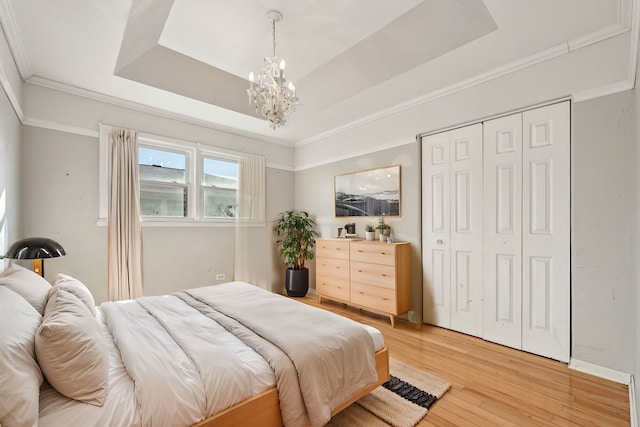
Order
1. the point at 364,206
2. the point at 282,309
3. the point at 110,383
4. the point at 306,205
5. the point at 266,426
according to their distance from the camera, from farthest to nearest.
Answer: the point at 306,205 < the point at 364,206 < the point at 282,309 < the point at 266,426 < the point at 110,383

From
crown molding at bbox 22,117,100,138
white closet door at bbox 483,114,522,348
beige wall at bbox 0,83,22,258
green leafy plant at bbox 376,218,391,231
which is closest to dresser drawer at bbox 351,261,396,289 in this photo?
green leafy plant at bbox 376,218,391,231

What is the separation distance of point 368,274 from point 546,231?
183 cm

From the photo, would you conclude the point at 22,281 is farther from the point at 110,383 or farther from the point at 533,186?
the point at 533,186

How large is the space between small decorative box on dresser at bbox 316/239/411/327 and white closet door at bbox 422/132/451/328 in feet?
0.75

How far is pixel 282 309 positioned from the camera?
84.7 inches

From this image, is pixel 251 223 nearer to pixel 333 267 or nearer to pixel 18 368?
A: pixel 333 267

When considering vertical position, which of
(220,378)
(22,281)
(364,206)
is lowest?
(220,378)

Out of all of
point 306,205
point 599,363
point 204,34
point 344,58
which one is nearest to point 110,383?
point 204,34

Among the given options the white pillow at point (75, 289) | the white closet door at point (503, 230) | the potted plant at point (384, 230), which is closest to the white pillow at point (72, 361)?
the white pillow at point (75, 289)

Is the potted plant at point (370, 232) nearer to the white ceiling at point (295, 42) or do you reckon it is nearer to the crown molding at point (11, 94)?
the white ceiling at point (295, 42)

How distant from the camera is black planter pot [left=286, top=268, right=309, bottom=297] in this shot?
457 cm

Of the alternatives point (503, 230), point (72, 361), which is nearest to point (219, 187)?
point (72, 361)

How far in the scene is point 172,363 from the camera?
1.37 meters

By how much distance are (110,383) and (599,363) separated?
10.7ft
